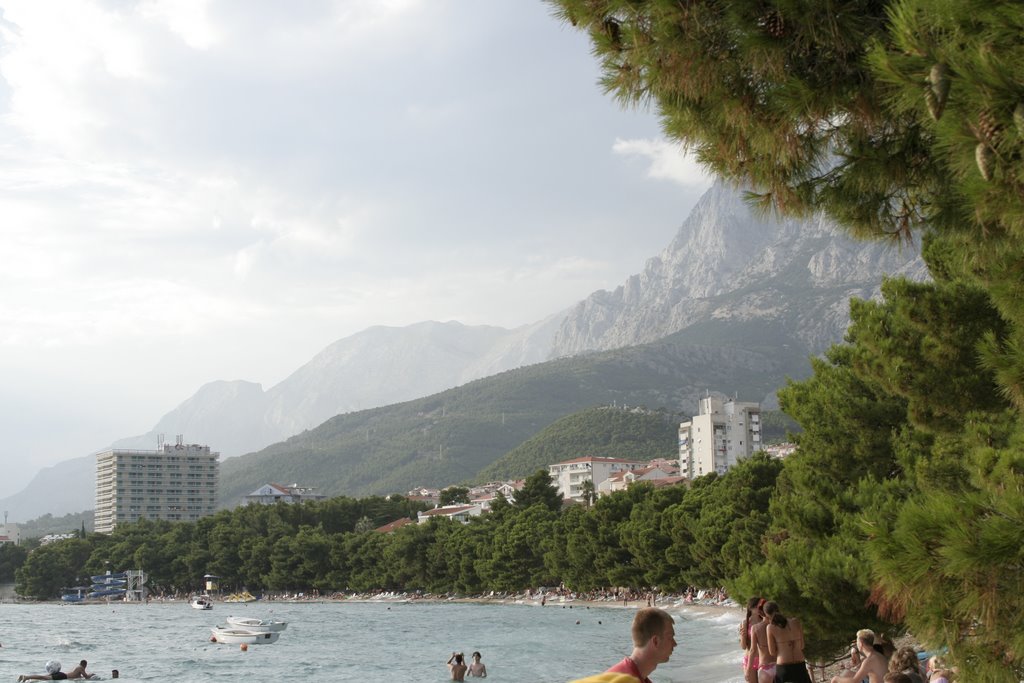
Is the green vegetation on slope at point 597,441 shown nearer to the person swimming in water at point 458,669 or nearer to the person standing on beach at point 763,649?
the person swimming in water at point 458,669

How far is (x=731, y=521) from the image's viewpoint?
4422cm

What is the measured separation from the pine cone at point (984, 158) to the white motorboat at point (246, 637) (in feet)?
166

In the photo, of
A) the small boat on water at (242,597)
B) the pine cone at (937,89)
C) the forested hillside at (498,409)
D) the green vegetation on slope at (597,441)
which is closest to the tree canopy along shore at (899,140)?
the pine cone at (937,89)

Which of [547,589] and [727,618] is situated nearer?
[727,618]

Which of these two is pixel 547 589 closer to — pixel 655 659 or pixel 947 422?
pixel 947 422

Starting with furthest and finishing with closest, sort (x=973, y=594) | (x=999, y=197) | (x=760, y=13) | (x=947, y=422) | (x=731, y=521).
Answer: (x=731, y=521) → (x=947, y=422) → (x=760, y=13) → (x=973, y=594) → (x=999, y=197)

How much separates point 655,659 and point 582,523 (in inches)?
2309

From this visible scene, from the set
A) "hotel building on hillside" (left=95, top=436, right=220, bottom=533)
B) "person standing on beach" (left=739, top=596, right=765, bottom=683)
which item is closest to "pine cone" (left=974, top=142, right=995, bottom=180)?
"person standing on beach" (left=739, top=596, right=765, bottom=683)

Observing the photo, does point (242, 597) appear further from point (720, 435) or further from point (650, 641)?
point (650, 641)

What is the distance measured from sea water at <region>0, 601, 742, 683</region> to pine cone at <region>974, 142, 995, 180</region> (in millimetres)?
23480

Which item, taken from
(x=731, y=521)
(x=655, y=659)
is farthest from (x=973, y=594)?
(x=731, y=521)

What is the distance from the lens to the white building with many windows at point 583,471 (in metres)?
119

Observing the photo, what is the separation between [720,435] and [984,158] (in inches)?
4487

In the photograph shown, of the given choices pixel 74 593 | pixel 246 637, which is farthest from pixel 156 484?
pixel 246 637
